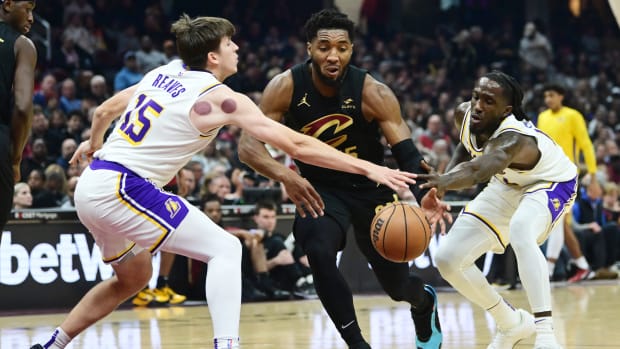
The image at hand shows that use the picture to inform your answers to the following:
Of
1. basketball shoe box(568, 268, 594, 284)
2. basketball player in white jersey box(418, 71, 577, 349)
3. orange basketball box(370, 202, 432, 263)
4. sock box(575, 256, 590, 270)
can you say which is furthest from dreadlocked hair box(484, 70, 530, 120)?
basketball shoe box(568, 268, 594, 284)

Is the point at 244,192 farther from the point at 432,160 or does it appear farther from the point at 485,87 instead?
the point at 485,87

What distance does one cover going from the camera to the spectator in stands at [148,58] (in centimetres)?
1797

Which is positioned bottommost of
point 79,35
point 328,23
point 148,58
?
point 328,23

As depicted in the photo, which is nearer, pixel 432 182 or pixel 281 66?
pixel 432 182

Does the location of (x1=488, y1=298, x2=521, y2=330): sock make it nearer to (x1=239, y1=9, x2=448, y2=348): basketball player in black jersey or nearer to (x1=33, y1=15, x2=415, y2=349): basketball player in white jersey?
(x1=239, y1=9, x2=448, y2=348): basketball player in black jersey

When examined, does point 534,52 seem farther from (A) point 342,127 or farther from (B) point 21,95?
(B) point 21,95

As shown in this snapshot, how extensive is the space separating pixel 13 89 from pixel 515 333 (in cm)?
362

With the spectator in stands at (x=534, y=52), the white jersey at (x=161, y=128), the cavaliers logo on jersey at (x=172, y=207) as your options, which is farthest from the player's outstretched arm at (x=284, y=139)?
the spectator in stands at (x=534, y=52)

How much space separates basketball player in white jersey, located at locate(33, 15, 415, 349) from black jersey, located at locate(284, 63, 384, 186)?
97 centimetres

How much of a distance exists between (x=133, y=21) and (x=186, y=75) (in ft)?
52.0

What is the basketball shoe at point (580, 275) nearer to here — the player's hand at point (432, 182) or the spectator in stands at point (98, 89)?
the spectator in stands at point (98, 89)

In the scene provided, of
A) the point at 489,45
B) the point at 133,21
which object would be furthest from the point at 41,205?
the point at 489,45

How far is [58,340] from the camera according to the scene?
6539mm

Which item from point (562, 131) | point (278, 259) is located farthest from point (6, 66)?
point (562, 131)
